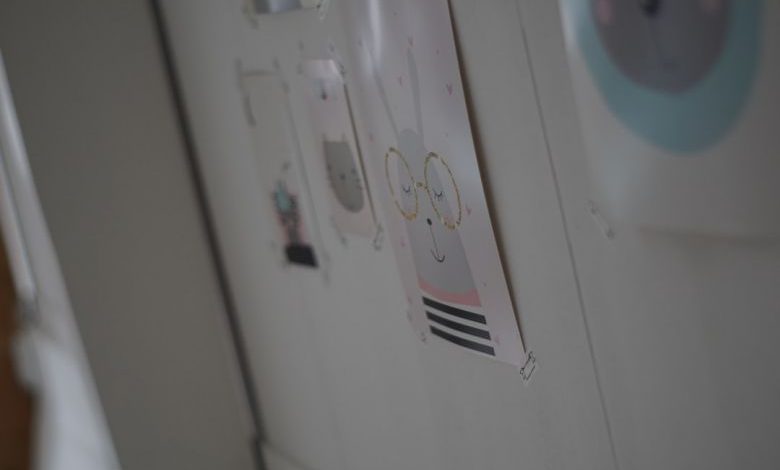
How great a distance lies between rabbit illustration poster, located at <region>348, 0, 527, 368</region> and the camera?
3.46 feet

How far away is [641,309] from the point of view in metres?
0.89

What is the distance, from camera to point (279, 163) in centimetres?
152

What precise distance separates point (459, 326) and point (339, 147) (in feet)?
1.01

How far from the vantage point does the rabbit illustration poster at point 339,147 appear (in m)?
1.29

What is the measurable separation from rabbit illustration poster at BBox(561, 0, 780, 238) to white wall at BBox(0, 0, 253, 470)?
1.15 meters

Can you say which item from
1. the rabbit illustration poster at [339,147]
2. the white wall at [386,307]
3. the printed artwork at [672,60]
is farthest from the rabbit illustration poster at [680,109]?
the rabbit illustration poster at [339,147]

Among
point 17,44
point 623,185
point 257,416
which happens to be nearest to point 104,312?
point 257,416

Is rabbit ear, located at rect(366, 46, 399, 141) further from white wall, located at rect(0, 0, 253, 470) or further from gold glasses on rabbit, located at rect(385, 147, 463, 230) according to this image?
white wall, located at rect(0, 0, 253, 470)

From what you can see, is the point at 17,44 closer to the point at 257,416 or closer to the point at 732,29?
the point at 257,416

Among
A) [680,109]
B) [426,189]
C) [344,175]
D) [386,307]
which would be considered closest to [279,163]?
[344,175]

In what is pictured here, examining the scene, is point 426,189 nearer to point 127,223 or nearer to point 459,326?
point 459,326

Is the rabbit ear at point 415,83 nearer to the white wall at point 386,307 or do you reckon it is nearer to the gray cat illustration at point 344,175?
the white wall at point 386,307

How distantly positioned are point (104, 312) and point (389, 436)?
0.63m

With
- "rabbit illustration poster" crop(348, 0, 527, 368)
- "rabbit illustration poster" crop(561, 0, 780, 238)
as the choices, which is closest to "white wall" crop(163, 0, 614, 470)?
"rabbit illustration poster" crop(348, 0, 527, 368)
